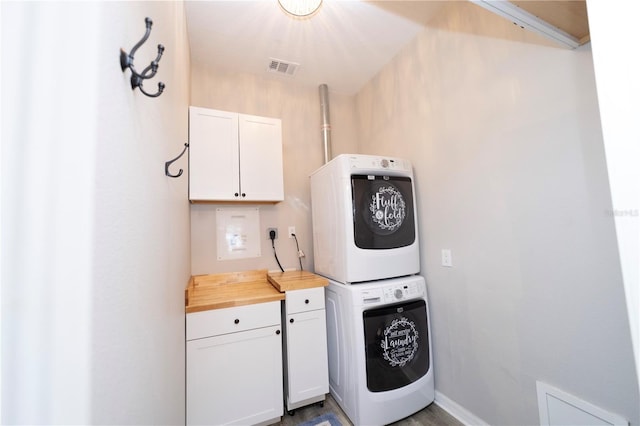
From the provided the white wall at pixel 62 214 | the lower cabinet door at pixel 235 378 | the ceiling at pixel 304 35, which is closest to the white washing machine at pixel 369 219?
the lower cabinet door at pixel 235 378

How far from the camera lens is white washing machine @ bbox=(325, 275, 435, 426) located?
5.07ft

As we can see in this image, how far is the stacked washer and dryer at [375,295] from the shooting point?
5.14 feet

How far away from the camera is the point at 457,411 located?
1.60 meters

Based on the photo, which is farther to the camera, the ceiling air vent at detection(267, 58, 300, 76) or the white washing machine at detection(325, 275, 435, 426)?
the ceiling air vent at detection(267, 58, 300, 76)

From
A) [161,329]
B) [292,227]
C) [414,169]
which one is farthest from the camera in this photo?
[292,227]

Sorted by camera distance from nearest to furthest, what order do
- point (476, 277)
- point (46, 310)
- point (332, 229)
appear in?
point (46, 310)
point (476, 277)
point (332, 229)

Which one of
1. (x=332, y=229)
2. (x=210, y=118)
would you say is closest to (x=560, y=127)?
(x=332, y=229)

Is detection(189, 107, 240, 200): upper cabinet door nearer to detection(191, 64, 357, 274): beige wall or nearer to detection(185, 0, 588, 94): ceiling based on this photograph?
detection(191, 64, 357, 274): beige wall

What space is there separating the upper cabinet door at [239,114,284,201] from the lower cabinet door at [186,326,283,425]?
1.08m

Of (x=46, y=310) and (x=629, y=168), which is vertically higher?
(x=629, y=168)

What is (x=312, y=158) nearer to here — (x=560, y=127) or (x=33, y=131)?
(x=560, y=127)

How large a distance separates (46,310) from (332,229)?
161 cm

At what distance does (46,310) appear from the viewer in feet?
1.04

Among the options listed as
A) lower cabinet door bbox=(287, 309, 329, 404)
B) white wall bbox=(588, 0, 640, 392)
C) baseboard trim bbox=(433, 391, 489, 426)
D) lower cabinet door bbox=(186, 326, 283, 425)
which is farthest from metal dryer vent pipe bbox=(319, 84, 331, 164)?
baseboard trim bbox=(433, 391, 489, 426)
